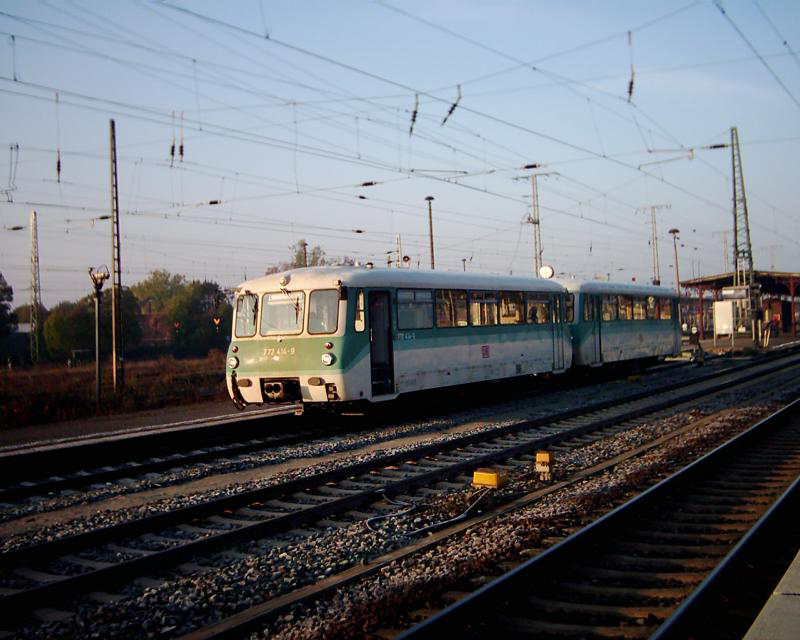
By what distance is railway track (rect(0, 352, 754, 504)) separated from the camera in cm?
1035

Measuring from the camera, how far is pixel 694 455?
37.6 feet

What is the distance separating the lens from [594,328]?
23750mm

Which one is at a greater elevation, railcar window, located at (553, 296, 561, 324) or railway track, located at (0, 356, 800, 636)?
railcar window, located at (553, 296, 561, 324)

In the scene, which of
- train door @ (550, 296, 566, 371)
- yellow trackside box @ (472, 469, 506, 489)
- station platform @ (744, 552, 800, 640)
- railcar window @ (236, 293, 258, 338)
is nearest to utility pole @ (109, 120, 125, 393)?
railcar window @ (236, 293, 258, 338)

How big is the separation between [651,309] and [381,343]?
1583 cm

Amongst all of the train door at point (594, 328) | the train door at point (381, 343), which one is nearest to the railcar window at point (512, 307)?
the train door at point (594, 328)

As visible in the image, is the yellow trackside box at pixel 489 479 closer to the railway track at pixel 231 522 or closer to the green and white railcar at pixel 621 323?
the railway track at pixel 231 522

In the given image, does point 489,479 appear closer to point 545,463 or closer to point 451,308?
point 545,463

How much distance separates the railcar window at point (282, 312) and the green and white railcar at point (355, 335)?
21 millimetres

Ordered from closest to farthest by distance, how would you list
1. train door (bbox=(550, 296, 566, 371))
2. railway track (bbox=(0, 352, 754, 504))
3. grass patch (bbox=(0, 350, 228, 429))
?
1. railway track (bbox=(0, 352, 754, 504))
2. grass patch (bbox=(0, 350, 228, 429))
3. train door (bbox=(550, 296, 566, 371))

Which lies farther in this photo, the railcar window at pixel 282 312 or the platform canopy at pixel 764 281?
the platform canopy at pixel 764 281

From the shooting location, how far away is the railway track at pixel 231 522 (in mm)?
6180

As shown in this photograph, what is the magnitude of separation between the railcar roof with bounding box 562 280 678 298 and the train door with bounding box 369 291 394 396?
9.28 meters

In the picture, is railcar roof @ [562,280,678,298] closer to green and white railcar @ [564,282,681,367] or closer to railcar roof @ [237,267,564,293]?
green and white railcar @ [564,282,681,367]
